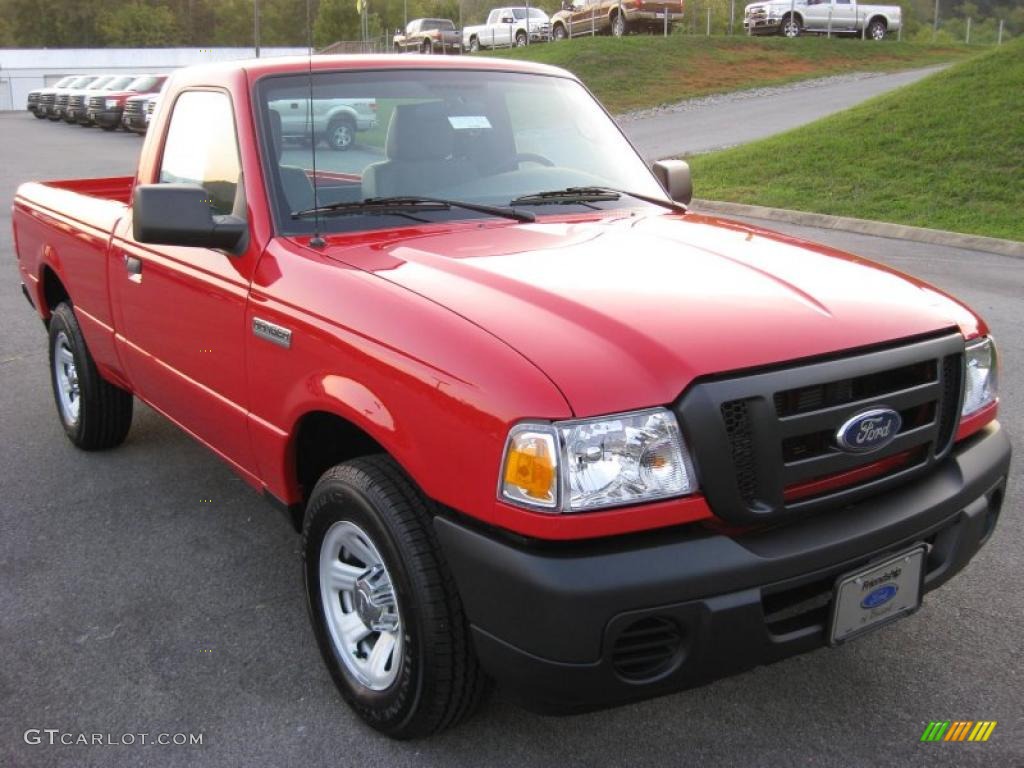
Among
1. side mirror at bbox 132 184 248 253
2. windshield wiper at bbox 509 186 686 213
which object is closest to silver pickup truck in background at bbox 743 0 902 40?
windshield wiper at bbox 509 186 686 213

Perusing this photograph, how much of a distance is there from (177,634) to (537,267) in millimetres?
1728

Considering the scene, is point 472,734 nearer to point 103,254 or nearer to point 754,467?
point 754,467

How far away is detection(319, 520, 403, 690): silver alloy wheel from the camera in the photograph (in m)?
2.73

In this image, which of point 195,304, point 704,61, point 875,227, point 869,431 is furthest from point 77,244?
point 704,61

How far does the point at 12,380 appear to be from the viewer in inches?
249

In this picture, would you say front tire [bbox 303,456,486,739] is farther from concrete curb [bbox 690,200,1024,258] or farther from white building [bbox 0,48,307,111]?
white building [bbox 0,48,307,111]

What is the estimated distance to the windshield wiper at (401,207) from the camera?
10.9 feet

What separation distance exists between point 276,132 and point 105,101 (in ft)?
101


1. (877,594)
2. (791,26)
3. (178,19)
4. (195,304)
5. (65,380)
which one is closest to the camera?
(877,594)

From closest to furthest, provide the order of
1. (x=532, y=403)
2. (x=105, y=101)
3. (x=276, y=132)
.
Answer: (x=532, y=403)
(x=276, y=132)
(x=105, y=101)

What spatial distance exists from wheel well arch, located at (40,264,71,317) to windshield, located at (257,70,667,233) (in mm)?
2271

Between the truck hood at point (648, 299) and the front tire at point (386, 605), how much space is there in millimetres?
522

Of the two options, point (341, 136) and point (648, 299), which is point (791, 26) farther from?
point (648, 299)

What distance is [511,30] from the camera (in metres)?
42.9
